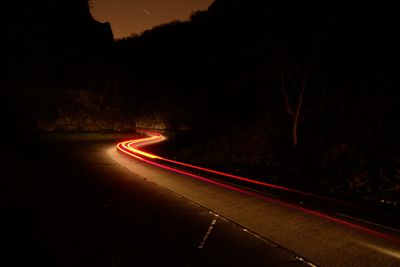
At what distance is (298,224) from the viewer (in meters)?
9.98

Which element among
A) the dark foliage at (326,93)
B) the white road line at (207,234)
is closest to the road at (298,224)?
the white road line at (207,234)

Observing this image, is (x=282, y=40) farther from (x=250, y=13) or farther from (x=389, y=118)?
(x=389, y=118)

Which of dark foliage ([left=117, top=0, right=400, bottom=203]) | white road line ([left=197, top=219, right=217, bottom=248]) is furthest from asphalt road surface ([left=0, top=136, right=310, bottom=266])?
dark foliage ([left=117, top=0, right=400, bottom=203])

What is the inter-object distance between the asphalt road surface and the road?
70 mm

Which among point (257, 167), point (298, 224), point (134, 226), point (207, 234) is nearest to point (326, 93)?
point (257, 167)

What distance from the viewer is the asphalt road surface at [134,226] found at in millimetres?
7652

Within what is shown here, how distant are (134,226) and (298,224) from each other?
433 centimetres

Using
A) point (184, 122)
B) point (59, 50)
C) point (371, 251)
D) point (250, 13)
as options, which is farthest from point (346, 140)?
point (59, 50)

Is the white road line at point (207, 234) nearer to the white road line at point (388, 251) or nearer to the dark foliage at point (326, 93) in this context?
the white road line at point (388, 251)

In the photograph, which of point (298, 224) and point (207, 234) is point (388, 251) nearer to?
point (298, 224)

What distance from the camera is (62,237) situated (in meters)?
9.02

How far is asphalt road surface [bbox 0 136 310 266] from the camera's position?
25.1ft

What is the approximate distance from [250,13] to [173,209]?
664 inches

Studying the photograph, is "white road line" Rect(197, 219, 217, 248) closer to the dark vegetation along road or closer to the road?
the dark vegetation along road
